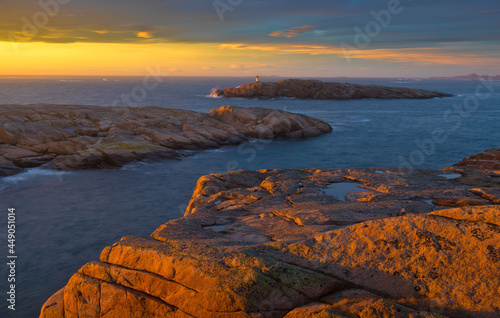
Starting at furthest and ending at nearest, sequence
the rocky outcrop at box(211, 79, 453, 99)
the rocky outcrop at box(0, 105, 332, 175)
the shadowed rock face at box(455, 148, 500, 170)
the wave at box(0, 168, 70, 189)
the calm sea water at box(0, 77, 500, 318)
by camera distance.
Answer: the rocky outcrop at box(211, 79, 453, 99) < the rocky outcrop at box(0, 105, 332, 175) < the wave at box(0, 168, 70, 189) < the shadowed rock face at box(455, 148, 500, 170) < the calm sea water at box(0, 77, 500, 318)

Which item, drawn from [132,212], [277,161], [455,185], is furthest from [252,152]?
[455,185]

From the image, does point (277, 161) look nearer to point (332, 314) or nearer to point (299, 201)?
point (299, 201)

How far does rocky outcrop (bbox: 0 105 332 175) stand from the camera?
3644 centimetres

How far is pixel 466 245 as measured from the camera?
6305 mm

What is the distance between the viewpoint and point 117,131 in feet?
139

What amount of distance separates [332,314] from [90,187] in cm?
2922

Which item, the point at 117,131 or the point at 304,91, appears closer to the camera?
the point at 117,131

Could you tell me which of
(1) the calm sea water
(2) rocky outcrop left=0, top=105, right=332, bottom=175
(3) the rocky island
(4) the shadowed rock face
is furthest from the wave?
(4) the shadowed rock face

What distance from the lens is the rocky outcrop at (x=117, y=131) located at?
36.4 m

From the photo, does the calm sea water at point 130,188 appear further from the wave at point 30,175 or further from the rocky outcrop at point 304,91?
the rocky outcrop at point 304,91

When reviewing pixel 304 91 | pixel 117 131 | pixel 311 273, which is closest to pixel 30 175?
pixel 117 131

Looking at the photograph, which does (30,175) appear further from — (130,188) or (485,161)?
(485,161)

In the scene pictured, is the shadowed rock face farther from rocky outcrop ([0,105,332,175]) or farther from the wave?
the wave

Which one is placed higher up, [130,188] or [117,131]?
[117,131]
